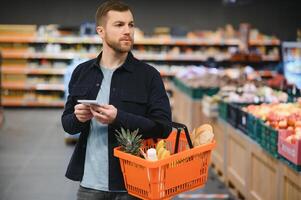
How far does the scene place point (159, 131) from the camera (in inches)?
100

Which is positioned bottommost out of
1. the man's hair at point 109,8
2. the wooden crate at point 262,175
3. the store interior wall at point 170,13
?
the wooden crate at point 262,175

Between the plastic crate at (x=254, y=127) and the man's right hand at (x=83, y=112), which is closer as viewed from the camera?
the man's right hand at (x=83, y=112)

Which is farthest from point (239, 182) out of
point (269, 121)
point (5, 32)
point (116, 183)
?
point (5, 32)

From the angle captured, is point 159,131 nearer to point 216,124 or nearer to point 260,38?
point 216,124

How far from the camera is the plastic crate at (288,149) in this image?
4059 mm

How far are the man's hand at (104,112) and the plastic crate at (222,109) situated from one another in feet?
14.4

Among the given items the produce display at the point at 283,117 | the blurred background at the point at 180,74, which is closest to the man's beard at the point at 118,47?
the produce display at the point at 283,117

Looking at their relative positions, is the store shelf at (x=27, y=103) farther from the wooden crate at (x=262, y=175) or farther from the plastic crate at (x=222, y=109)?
the wooden crate at (x=262, y=175)

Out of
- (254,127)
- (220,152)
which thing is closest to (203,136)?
(254,127)

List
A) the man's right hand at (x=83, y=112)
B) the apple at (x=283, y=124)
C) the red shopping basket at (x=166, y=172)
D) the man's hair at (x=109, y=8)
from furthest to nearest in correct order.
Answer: the apple at (x=283, y=124) < the man's hair at (x=109, y=8) < the man's right hand at (x=83, y=112) < the red shopping basket at (x=166, y=172)

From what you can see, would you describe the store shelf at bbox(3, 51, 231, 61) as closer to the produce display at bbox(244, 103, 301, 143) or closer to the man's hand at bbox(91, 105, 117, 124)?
the produce display at bbox(244, 103, 301, 143)

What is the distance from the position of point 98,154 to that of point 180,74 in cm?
838

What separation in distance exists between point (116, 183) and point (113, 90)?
1.42 ft

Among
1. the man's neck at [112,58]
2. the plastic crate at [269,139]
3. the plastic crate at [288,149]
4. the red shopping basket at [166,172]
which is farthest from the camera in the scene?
the plastic crate at [269,139]
